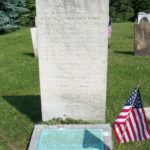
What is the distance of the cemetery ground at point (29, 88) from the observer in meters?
6.47

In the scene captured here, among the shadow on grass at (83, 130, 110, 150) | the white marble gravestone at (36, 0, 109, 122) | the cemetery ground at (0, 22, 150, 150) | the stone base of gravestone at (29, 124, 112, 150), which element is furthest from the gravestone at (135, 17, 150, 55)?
the shadow on grass at (83, 130, 110, 150)

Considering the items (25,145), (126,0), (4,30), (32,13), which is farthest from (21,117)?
(126,0)

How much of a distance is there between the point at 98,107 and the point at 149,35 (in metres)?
7.28

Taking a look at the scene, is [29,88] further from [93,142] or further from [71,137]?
[93,142]

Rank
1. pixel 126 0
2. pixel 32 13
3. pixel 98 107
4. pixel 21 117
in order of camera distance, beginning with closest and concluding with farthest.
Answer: pixel 98 107
pixel 21 117
pixel 32 13
pixel 126 0

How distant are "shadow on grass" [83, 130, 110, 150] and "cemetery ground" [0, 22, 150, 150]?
0.91 feet

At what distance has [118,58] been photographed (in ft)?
42.9

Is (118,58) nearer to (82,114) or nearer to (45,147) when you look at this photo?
(82,114)

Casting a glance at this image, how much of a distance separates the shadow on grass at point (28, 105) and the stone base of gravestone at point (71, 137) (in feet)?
2.69

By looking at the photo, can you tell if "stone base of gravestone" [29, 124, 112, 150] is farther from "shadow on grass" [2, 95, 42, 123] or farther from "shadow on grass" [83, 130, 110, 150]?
"shadow on grass" [2, 95, 42, 123]

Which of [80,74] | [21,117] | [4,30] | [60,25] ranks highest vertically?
[60,25]

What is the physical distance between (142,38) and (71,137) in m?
7.96

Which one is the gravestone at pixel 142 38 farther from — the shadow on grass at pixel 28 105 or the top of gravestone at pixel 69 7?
the top of gravestone at pixel 69 7

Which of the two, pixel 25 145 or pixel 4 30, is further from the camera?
pixel 4 30
